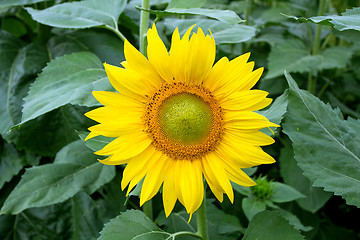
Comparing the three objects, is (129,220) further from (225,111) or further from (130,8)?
(130,8)

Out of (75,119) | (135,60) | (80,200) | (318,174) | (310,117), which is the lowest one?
(80,200)

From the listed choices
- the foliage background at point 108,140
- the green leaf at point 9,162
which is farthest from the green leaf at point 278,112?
the green leaf at point 9,162

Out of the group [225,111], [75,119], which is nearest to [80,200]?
[75,119]

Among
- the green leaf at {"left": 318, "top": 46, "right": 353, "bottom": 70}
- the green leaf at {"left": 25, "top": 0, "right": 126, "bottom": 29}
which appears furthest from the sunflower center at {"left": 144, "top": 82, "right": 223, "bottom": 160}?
the green leaf at {"left": 318, "top": 46, "right": 353, "bottom": 70}

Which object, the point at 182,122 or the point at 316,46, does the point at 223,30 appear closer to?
the point at 182,122

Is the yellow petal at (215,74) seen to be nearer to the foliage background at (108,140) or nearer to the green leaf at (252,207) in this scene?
the foliage background at (108,140)

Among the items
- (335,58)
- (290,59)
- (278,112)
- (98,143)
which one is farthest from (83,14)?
(335,58)
